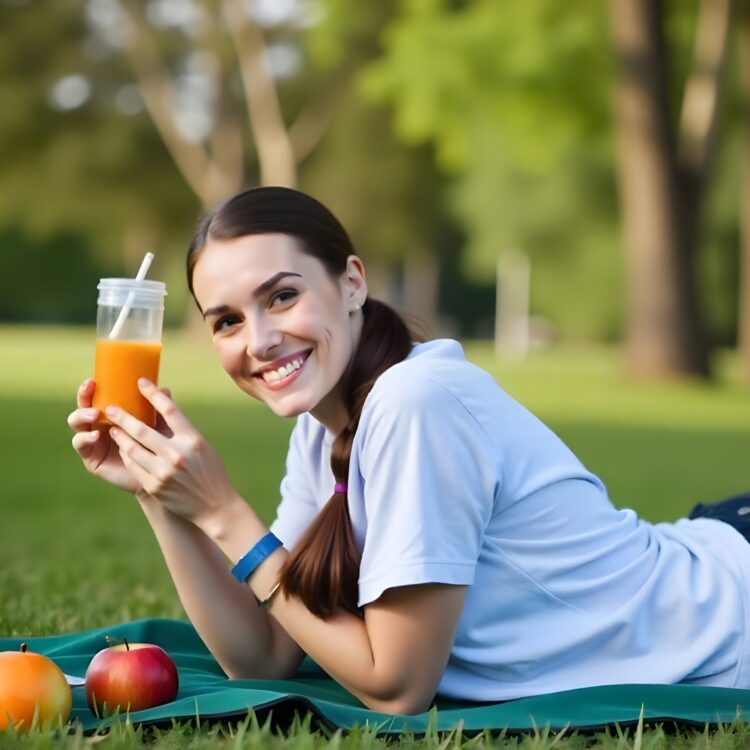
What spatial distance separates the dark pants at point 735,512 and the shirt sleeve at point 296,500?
1041 mm

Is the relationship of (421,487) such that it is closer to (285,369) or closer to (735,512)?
(285,369)

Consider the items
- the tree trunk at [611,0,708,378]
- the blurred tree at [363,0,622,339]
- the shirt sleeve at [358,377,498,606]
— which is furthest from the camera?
the blurred tree at [363,0,622,339]

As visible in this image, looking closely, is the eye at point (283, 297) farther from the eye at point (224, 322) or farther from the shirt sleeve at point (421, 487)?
the shirt sleeve at point (421, 487)

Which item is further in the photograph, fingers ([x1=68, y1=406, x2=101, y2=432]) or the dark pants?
the dark pants

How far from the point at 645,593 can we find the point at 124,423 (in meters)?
1.21

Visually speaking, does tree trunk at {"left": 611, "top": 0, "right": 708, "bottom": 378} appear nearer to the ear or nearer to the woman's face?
the ear

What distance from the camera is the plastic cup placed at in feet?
9.85

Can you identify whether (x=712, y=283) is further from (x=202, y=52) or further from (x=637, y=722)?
(x=637, y=722)

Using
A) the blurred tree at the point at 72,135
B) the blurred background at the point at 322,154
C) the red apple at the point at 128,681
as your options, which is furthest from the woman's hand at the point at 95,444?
the blurred tree at the point at 72,135

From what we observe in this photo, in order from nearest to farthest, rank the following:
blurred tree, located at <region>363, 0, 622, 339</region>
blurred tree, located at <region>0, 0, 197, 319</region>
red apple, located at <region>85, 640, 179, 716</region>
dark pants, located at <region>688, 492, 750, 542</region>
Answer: red apple, located at <region>85, 640, 179, 716</region>
dark pants, located at <region>688, 492, 750, 542</region>
blurred tree, located at <region>363, 0, 622, 339</region>
blurred tree, located at <region>0, 0, 197, 319</region>

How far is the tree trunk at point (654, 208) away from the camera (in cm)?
1825

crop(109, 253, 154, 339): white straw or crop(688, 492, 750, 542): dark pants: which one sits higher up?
crop(109, 253, 154, 339): white straw

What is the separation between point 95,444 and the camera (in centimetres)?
311

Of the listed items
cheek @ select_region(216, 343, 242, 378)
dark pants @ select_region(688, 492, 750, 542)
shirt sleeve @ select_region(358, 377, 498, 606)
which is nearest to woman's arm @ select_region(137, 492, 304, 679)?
cheek @ select_region(216, 343, 242, 378)
